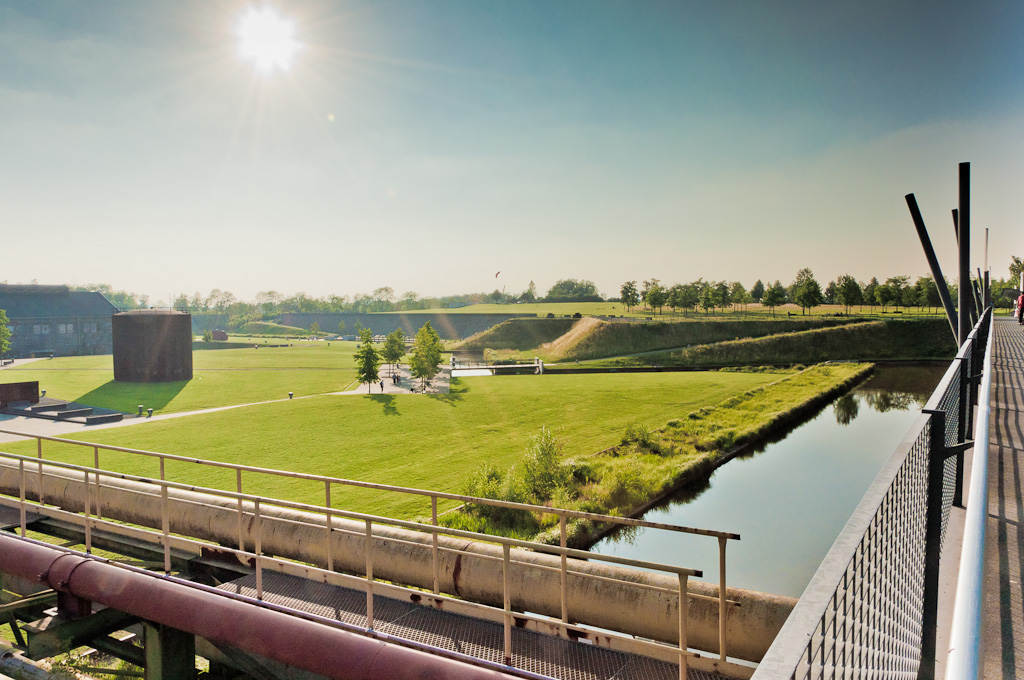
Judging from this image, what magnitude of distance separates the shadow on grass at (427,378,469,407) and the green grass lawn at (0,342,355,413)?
33.1 feet

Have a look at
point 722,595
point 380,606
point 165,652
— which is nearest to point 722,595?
point 722,595

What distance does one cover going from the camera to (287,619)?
17.6ft

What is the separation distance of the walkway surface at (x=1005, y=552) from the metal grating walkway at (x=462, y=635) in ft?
8.20

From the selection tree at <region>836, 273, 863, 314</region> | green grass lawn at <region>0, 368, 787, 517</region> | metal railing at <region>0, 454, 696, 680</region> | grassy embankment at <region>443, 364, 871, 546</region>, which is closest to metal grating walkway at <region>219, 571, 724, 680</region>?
metal railing at <region>0, 454, 696, 680</region>

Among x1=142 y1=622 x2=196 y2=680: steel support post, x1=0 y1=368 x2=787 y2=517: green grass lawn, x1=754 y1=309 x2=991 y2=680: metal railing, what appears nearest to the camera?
x1=754 y1=309 x2=991 y2=680: metal railing

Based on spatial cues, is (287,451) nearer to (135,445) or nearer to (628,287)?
(135,445)

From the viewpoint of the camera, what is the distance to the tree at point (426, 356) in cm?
4538

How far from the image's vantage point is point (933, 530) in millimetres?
4281

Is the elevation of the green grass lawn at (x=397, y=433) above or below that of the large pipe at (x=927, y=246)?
below

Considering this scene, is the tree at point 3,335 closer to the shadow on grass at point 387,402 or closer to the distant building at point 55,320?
the distant building at point 55,320

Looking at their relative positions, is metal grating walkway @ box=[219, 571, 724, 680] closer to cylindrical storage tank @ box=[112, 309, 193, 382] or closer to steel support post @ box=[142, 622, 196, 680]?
steel support post @ box=[142, 622, 196, 680]

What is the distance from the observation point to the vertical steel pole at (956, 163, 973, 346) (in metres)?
11.4

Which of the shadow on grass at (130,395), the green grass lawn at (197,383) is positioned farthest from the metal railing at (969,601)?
the shadow on grass at (130,395)

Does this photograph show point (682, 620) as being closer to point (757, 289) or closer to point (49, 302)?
point (49, 302)
